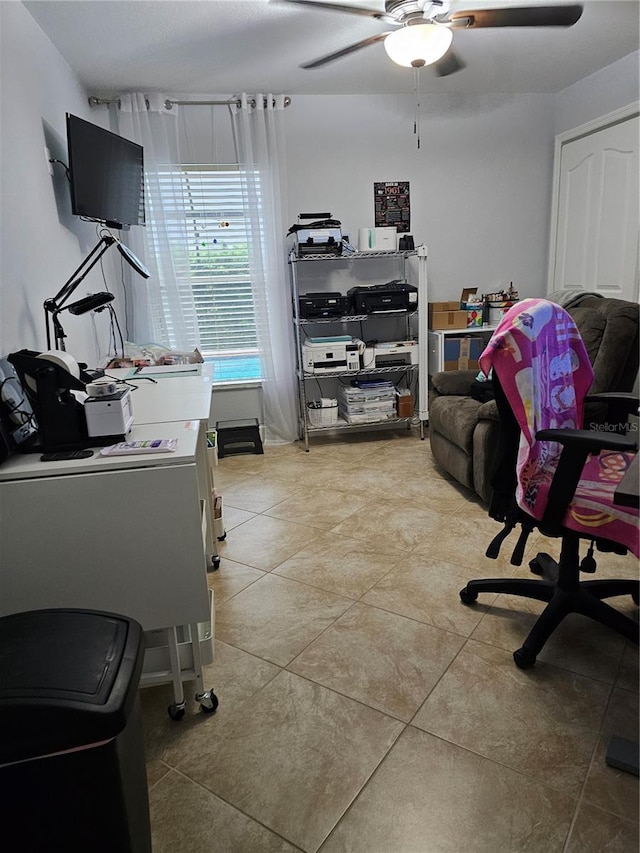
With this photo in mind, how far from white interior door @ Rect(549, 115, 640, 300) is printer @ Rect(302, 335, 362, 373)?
186 cm

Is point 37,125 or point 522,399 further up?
point 37,125

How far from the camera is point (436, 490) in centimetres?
331

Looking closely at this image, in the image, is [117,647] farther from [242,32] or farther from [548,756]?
[242,32]

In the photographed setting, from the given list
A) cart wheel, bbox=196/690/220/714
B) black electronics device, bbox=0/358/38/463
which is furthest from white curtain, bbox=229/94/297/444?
cart wheel, bbox=196/690/220/714

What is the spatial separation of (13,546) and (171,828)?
2.61 ft

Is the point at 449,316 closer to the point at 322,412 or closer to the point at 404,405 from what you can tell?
the point at 404,405

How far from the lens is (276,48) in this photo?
10.5 feet

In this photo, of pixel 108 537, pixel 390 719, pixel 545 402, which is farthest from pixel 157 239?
pixel 390 719

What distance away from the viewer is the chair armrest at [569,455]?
153 cm

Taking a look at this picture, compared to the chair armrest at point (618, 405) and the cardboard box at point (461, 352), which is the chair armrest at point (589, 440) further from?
the cardboard box at point (461, 352)

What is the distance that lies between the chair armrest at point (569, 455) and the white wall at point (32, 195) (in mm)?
1891

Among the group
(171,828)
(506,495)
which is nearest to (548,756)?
(506,495)

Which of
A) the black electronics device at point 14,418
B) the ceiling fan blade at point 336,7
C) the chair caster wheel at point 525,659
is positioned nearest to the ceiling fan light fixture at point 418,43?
the ceiling fan blade at point 336,7

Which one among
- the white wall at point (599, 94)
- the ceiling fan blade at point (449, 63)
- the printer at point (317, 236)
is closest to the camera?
the ceiling fan blade at point (449, 63)
